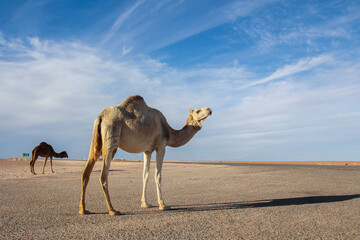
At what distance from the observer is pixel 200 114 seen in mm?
10141

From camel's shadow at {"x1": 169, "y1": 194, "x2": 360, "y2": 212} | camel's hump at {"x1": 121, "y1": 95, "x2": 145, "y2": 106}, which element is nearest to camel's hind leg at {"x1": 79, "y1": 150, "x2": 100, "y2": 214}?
camel's hump at {"x1": 121, "y1": 95, "x2": 145, "y2": 106}

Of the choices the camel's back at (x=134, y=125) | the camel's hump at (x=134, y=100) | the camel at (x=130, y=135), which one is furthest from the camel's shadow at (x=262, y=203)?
the camel's hump at (x=134, y=100)

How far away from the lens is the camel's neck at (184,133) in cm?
982

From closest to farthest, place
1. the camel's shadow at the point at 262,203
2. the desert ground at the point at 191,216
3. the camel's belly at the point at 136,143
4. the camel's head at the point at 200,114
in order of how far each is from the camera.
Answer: the desert ground at the point at 191,216 → the camel's belly at the point at 136,143 → the camel's shadow at the point at 262,203 → the camel's head at the point at 200,114

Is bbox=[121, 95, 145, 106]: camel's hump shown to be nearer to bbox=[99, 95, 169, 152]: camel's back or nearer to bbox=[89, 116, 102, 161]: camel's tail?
bbox=[99, 95, 169, 152]: camel's back

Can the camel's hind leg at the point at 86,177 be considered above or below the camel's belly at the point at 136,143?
below

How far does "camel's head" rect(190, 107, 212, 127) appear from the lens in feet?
33.1

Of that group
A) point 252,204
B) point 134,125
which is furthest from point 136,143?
point 252,204

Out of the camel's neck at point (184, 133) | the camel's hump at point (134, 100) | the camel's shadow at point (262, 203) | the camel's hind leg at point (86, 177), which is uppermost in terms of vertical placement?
the camel's hump at point (134, 100)

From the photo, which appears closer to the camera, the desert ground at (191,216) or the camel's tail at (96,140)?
the desert ground at (191,216)

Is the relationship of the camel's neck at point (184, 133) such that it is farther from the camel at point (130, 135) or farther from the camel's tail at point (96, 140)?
the camel's tail at point (96, 140)

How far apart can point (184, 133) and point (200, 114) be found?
808 mm

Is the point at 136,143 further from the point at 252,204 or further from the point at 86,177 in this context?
the point at 252,204

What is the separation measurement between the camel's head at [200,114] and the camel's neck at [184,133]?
110 millimetres
